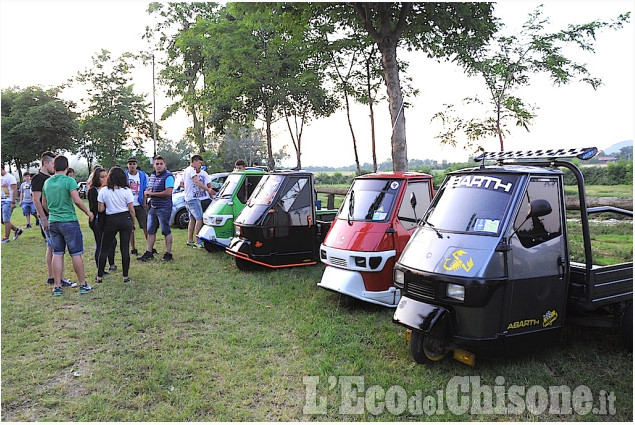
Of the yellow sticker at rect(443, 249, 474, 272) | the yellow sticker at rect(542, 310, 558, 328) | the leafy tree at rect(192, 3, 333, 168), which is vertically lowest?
the yellow sticker at rect(542, 310, 558, 328)

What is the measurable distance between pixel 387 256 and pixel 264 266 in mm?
3131

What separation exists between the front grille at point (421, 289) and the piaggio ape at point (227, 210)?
5767 millimetres

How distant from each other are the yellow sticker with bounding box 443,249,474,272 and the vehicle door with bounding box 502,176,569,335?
0.36 metres

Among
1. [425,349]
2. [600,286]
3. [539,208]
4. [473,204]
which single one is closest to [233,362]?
[425,349]

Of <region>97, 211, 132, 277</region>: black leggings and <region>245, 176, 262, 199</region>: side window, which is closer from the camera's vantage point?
<region>97, 211, 132, 277</region>: black leggings

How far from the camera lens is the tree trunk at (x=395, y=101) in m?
9.05

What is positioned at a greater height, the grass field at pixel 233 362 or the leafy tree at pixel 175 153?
the leafy tree at pixel 175 153

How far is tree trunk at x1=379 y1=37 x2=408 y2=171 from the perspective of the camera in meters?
9.05

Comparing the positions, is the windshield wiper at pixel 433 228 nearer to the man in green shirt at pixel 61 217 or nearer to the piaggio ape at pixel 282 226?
the piaggio ape at pixel 282 226

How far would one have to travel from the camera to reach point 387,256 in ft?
18.4

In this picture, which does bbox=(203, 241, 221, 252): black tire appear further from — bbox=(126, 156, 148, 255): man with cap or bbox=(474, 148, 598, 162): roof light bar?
Answer: bbox=(474, 148, 598, 162): roof light bar

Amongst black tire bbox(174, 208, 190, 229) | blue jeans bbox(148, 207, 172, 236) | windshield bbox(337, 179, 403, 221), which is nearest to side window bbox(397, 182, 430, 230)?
windshield bbox(337, 179, 403, 221)

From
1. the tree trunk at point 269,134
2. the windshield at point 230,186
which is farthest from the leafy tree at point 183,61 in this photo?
the windshield at point 230,186

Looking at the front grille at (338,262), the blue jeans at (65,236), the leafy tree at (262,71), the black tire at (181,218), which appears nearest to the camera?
the front grille at (338,262)
